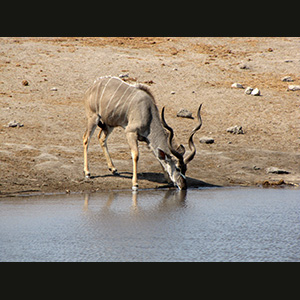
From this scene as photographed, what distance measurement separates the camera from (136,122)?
10.6m

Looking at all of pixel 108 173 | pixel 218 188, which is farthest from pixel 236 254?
pixel 108 173

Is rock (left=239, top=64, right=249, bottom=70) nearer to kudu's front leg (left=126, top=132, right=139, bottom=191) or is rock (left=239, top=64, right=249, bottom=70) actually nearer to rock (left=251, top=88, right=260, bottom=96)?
rock (left=251, top=88, right=260, bottom=96)

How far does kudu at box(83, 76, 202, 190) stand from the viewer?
1038 cm

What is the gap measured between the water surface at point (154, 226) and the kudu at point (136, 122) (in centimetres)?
56

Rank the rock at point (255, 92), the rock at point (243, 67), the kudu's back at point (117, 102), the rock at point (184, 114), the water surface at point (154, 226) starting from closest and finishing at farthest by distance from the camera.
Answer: the water surface at point (154, 226)
the kudu's back at point (117, 102)
the rock at point (184, 114)
the rock at point (255, 92)
the rock at point (243, 67)

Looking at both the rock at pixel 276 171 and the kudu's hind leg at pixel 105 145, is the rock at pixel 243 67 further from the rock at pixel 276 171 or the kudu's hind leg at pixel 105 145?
the kudu's hind leg at pixel 105 145

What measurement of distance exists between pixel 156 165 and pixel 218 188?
1577 mm

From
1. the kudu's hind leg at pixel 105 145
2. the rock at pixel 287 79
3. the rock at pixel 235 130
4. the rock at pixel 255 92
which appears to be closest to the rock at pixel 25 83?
the kudu's hind leg at pixel 105 145

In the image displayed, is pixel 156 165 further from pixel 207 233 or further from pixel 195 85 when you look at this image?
pixel 195 85

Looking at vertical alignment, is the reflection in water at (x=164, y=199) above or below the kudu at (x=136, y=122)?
below

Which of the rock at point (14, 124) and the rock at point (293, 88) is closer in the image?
the rock at point (14, 124)

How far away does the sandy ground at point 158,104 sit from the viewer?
35.9ft

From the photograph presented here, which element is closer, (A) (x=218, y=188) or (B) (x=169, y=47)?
(A) (x=218, y=188)

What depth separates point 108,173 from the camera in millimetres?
10953
